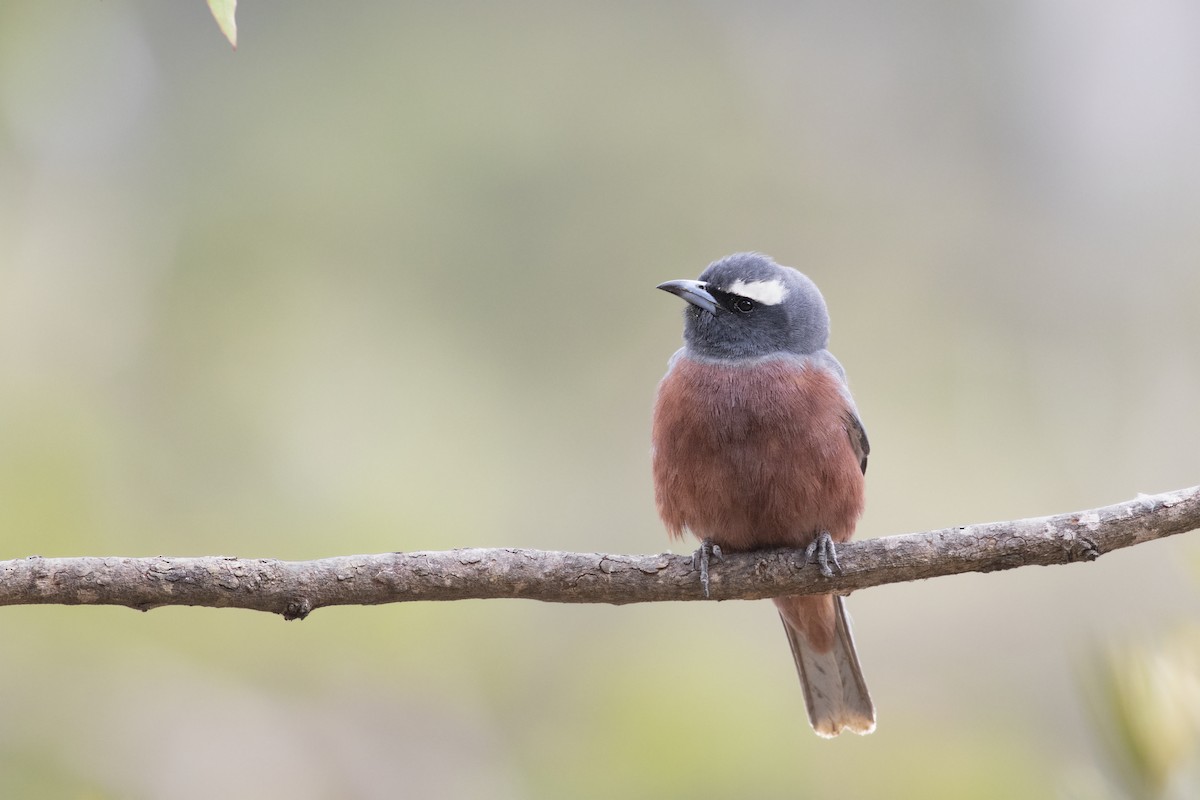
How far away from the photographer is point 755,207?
10.9 m

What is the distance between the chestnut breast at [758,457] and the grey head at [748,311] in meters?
0.14

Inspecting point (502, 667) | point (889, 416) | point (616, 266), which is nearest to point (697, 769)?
point (502, 667)

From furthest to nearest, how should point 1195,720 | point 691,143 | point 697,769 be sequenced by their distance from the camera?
point 691,143 < point 697,769 < point 1195,720

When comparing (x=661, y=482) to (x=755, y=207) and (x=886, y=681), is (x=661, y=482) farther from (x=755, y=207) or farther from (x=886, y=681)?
(x=755, y=207)

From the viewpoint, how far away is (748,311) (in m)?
5.27

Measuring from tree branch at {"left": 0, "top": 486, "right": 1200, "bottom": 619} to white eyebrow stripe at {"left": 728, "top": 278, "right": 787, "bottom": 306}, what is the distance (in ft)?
4.23

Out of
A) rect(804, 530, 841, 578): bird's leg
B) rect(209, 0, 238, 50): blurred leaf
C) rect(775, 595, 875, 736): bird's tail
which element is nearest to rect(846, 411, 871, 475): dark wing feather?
rect(804, 530, 841, 578): bird's leg

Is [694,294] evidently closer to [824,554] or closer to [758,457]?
[758,457]

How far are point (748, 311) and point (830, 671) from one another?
169 centimetres

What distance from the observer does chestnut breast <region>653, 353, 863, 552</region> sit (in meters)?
4.73

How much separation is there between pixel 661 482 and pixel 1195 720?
219 centimetres

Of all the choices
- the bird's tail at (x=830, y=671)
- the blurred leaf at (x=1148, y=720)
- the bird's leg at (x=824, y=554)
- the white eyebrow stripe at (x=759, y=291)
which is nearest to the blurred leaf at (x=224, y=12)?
the blurred leaf at (x=1148, y=720)

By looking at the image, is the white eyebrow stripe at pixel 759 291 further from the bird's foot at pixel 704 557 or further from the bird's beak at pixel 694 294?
the bird's foot at pixel 704 557

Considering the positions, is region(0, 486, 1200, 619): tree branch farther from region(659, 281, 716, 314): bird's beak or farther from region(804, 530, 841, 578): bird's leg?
region(659, 281, 716, 314): bird's beak
